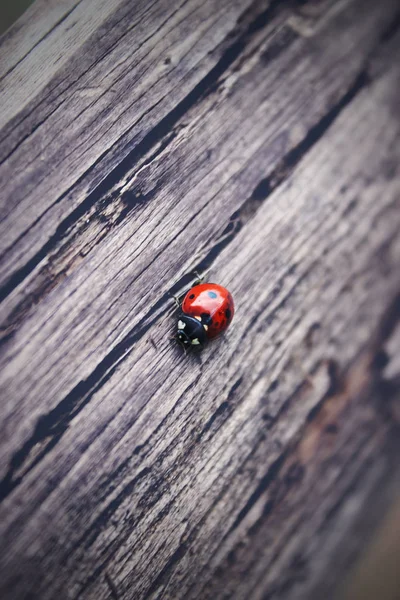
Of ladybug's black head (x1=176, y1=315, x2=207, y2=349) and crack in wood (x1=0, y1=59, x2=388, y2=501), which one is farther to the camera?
ladybug's black head (x1=176, y1=315, x2=207, y2=349)

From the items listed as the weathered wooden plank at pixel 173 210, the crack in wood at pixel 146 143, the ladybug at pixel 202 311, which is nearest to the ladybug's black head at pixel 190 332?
the ladybug at pixel 202 311

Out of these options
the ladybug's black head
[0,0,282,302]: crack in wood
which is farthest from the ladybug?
[0,0,282,302]: crack in wood

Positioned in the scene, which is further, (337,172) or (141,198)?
(337,172)

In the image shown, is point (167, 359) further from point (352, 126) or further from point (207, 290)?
point (352, 126)

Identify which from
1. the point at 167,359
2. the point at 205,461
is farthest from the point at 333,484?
the point at 167,359

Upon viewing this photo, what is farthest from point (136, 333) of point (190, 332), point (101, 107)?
point (101, 107)

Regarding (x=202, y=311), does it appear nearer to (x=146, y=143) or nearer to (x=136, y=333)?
(x=136, y=333)

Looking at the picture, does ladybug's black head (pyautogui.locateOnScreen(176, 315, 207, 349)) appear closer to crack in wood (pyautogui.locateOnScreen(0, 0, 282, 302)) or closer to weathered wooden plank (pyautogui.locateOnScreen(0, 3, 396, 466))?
weathered wooden plank (pyautogui.locateOnScreen(0, 3, 396, 466))

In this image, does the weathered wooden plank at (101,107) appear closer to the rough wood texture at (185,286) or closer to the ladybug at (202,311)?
the rough wood texture at (185,286)
